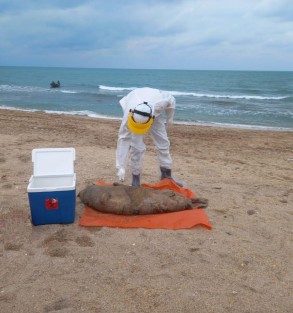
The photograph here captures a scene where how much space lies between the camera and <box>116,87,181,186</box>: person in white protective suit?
4.32 meters

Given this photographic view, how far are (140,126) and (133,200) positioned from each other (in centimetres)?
91

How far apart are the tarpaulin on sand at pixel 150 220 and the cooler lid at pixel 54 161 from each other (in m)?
0.58

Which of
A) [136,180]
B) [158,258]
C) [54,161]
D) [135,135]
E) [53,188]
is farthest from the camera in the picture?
[136,180]

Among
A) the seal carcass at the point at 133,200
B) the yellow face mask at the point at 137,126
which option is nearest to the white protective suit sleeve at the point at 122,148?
the yellow face mask at the point at 137,126

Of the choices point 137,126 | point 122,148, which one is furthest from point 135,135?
point 137,126

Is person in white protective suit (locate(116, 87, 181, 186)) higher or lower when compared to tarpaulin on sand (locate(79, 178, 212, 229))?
higher

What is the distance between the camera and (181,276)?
3.02m

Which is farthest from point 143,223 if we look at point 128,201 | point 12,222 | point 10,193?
point 10,193

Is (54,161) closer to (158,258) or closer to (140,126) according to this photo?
(140,126)

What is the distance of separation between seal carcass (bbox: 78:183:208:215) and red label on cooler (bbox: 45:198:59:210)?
62 centimetres

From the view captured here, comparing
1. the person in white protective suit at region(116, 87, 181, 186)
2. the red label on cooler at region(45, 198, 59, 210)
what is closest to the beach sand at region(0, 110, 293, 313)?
the red label on cooler at region(45, 198, 59, 210)

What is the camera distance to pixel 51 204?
3.70 metres

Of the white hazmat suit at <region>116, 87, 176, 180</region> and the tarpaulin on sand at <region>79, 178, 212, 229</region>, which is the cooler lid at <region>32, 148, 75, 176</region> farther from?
the white hazmat suit at <region>116, 87, 176, 180</region>

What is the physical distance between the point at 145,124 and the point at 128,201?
3.17 ft
